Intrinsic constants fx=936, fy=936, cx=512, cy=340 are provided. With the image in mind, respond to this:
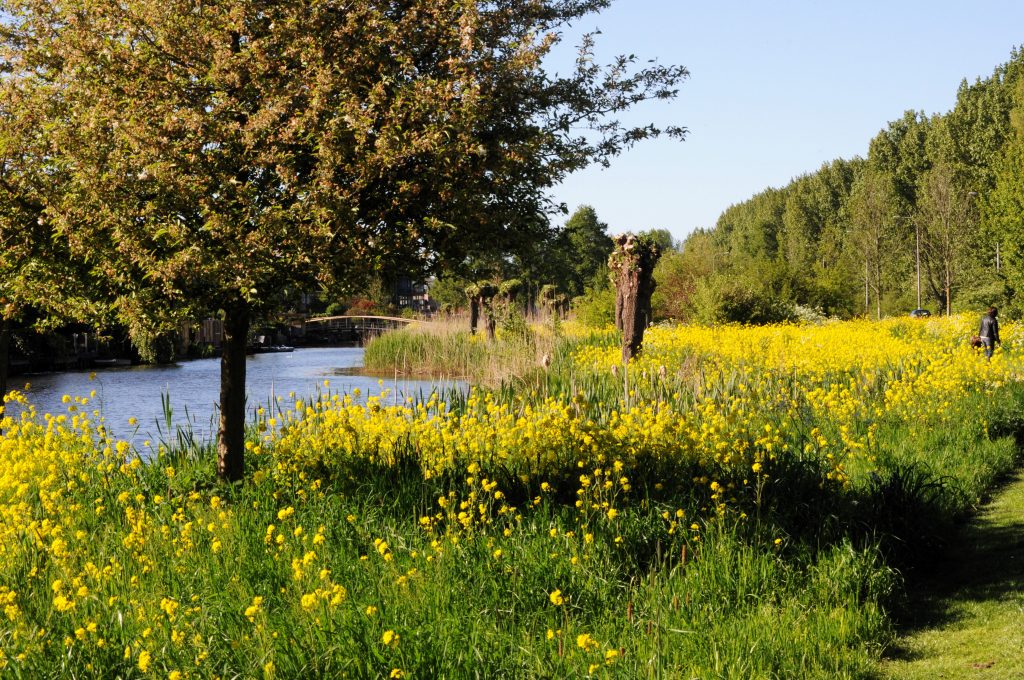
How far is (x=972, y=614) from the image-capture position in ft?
19.8

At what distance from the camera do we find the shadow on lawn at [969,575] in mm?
6074

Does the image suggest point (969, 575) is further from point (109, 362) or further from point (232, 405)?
point (109, 362)

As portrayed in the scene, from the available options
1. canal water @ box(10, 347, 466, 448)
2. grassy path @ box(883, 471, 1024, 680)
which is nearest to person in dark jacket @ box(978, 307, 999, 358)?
canal water @ box(10, 347, 466, 448)

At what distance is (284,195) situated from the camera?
21.0 ft

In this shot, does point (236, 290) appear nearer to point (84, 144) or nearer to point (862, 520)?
point (84, 144)

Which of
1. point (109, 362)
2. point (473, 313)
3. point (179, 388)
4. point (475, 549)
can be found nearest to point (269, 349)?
point (109, 362)

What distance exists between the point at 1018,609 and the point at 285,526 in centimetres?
469

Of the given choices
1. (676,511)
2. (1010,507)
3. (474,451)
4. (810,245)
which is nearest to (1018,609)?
(676,511)

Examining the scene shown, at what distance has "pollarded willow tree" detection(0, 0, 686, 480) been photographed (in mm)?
5941

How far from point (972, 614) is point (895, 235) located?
6156cm

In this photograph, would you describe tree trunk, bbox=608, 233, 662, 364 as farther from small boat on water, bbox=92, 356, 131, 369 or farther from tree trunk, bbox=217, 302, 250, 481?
small boat on water, bbox=92, 356, 131, 369

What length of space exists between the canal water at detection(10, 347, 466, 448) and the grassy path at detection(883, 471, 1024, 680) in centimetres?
631

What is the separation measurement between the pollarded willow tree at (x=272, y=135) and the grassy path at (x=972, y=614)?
3859 mm

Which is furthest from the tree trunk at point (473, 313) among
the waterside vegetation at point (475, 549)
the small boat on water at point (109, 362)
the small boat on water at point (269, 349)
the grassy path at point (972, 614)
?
the small boat on water at point (269, 349)
